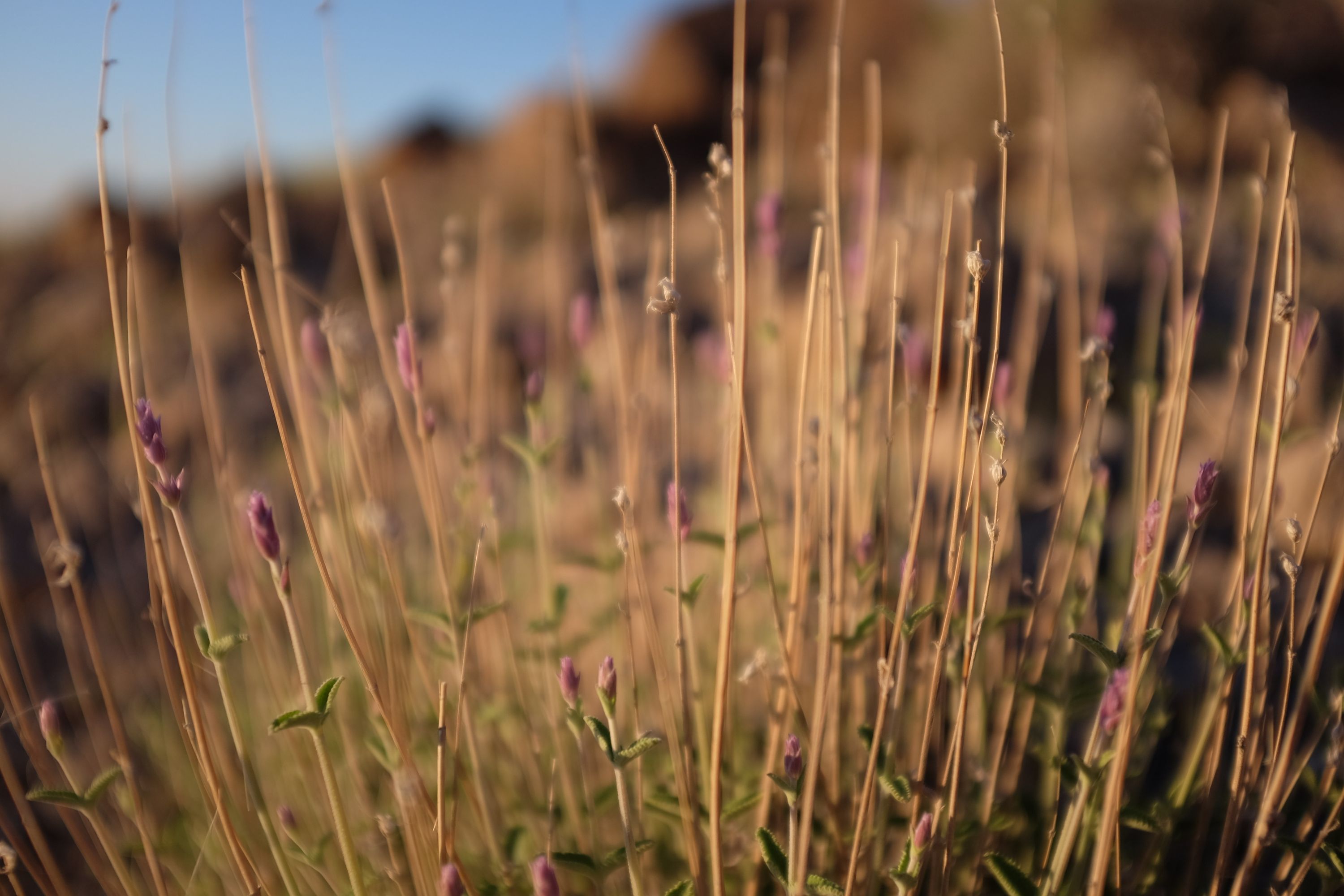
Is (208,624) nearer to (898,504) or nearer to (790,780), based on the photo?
(790,780)

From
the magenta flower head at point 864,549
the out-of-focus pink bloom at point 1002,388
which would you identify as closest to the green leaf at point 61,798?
the magenta flower head at point 864,549

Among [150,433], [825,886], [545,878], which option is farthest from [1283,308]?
[150,433]

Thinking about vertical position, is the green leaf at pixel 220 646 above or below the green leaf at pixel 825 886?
above

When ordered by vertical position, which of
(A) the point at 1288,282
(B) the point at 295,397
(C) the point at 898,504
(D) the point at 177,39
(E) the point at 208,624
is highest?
(D) the point at 177,39

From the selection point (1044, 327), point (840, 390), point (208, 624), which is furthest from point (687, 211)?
point (208, 624)

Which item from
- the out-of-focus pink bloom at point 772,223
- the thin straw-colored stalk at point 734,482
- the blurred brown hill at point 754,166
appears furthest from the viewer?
the blurred brown hill at point 754,166

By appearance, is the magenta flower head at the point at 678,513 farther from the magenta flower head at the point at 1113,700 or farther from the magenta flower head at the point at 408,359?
the magenta flower head at the point at 1113,700

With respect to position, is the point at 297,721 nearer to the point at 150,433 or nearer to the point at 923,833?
the point at 150,433
